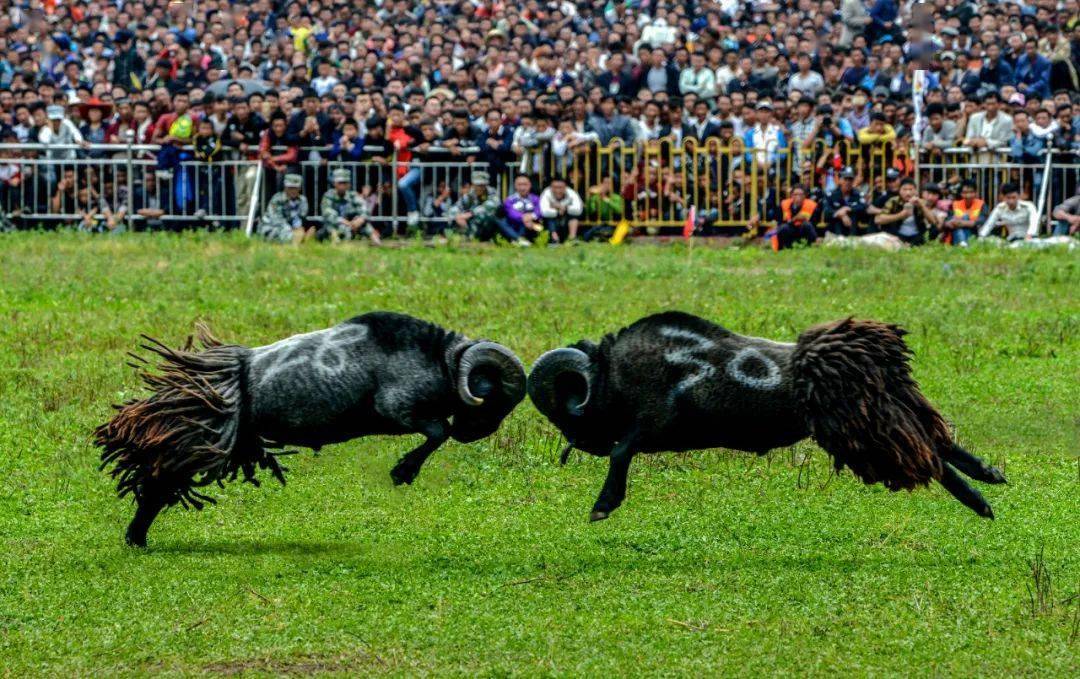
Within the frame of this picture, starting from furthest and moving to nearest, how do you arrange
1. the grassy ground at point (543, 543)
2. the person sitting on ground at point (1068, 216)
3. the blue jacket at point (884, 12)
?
the blue jacket at point (884, 12)
the person sitting on ground at point (1068, 216)
the grassy ground at point (543, 543)

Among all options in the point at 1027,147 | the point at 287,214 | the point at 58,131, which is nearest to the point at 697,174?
the point at 1027,147

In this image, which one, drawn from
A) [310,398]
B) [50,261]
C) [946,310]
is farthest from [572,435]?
[50,261]

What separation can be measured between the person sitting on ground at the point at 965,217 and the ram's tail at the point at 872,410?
15052 millimetres

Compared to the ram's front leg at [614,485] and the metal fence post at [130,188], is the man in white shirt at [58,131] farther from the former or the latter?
the ram's front leg at [614,485]

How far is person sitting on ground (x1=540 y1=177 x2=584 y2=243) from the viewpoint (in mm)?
26500

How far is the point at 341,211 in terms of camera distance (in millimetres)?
26938

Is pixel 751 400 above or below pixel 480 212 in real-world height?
above

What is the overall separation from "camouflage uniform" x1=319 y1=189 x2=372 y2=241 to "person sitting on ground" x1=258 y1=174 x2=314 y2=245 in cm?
29

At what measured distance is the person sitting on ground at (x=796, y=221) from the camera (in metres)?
→ 25.6

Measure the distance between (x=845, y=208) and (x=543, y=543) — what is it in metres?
14.9

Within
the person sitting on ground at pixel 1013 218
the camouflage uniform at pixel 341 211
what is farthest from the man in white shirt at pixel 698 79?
the camouflage uniform at pixel 341 211

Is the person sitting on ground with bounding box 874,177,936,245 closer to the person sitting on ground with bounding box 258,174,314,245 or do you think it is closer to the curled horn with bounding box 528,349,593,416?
the person sitting on ground with bounding box 258,174,314,245

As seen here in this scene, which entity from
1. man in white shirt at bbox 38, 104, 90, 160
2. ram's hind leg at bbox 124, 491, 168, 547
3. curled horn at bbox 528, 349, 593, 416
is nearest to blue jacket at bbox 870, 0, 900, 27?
man in white shirt at bbox 38, 104, 90, 160

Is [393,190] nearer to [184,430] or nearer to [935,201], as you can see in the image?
[935,201]
